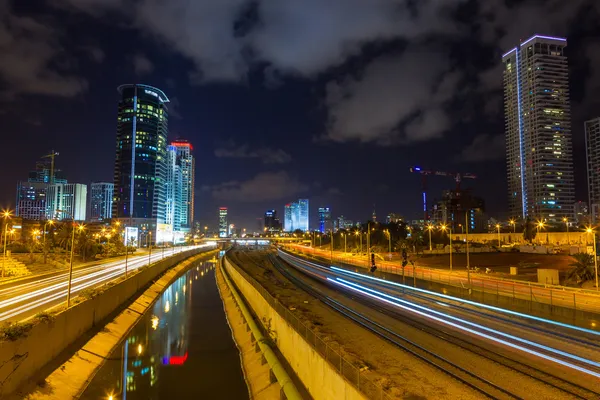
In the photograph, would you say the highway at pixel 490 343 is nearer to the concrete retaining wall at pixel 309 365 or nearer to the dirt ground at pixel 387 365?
the dirt ground at pixel 387 365

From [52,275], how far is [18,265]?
5051mm

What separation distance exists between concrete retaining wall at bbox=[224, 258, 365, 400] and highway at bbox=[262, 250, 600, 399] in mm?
5681

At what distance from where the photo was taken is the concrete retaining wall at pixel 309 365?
14136mm

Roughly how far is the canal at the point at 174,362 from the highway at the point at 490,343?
33.1 ft

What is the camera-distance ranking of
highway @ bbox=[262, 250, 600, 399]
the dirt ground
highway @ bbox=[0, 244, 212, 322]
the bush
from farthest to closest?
1. highway @ bbox=[0, 244, 212, 322]
2. the bush
3. highway @ bbox=[262, 250, 600, 399]
4. the dirt ground

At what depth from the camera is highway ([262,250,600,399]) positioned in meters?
16.1

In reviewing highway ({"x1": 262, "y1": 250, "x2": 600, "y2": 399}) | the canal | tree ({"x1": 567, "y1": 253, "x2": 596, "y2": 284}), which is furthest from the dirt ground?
tree ({"x1": 567, "y1": 253, "x2": 596, "y2": 284})

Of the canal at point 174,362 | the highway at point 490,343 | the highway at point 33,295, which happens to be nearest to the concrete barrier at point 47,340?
the highway at point 33,295

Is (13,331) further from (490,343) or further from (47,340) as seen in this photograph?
(490,343)

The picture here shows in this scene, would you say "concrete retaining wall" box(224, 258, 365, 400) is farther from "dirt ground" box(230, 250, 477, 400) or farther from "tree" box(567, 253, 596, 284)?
"tree" box(567, 253, 596, 284)

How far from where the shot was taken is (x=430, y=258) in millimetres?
79312

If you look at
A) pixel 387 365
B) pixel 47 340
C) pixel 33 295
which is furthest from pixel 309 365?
pixel 33 295

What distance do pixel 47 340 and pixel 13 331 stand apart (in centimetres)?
405

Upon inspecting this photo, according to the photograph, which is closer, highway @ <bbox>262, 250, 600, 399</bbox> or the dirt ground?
the dirt ground
